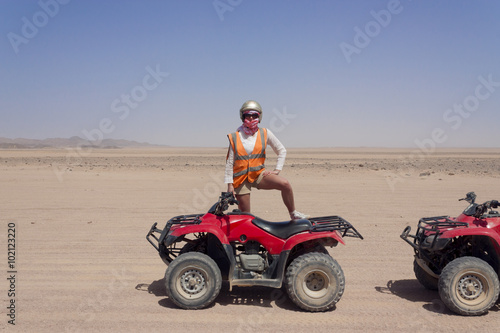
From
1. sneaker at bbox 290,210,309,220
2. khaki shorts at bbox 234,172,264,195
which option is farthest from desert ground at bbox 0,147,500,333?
khaki shorts at bbox 234,172,264,195

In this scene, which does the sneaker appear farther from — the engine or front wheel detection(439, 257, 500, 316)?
front wheel detection(439, 257, 500, 316)

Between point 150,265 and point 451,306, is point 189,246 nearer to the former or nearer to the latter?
point 150,265

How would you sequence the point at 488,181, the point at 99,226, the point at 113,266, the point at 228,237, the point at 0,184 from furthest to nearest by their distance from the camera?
the point at 488,181 < the point at 0,184 < the point at 99,226 < the point at 113,266 < the point at 228,237

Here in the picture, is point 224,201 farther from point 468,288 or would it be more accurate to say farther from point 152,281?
point 468,288

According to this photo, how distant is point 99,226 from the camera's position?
1040cm

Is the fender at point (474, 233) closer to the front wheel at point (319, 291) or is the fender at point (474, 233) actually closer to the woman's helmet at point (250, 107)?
the front wheel at point (319, 291)

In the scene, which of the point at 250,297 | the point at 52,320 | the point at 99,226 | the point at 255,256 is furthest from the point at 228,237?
the point at 99,226

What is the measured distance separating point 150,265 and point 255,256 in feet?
8.05

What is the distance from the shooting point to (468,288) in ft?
16.9

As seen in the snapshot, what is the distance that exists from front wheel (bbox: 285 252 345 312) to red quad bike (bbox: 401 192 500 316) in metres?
1.21

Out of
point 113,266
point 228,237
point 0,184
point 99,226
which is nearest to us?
point 228,237

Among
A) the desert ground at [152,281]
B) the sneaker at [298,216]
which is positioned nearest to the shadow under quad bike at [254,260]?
the desert ground at [152,281]

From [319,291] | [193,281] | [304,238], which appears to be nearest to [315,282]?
[319,291]

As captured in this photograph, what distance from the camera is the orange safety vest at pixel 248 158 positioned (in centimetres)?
598
